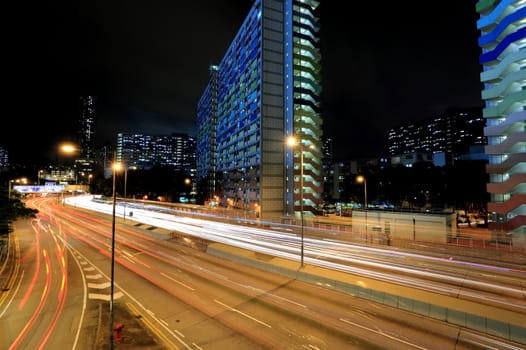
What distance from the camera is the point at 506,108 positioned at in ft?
125

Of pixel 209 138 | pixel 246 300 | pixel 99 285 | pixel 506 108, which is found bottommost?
pixel 99 285

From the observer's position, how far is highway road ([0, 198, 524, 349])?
1178 cm

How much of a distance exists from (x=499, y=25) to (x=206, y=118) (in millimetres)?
112661

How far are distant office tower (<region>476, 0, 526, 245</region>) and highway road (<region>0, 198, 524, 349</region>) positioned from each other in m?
22.1

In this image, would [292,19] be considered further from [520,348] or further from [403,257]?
[520,348]

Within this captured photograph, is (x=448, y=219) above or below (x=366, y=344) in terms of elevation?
above

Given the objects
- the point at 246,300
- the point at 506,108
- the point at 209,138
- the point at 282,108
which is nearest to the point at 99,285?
the point at 246,300

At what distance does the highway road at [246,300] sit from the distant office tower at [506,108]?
2211cm

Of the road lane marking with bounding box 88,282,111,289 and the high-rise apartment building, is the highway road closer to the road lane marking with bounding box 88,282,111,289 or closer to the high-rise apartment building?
the road lane marking with bounding box 88,282,111,289

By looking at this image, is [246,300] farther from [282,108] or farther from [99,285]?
[282,108]

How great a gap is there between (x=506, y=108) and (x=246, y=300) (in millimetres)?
45787

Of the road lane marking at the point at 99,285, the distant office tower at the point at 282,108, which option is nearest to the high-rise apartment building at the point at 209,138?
the distant office tower at the point at 282,108

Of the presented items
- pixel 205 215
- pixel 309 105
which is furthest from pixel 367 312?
pixel 309 105

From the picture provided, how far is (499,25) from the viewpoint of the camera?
128 ft
